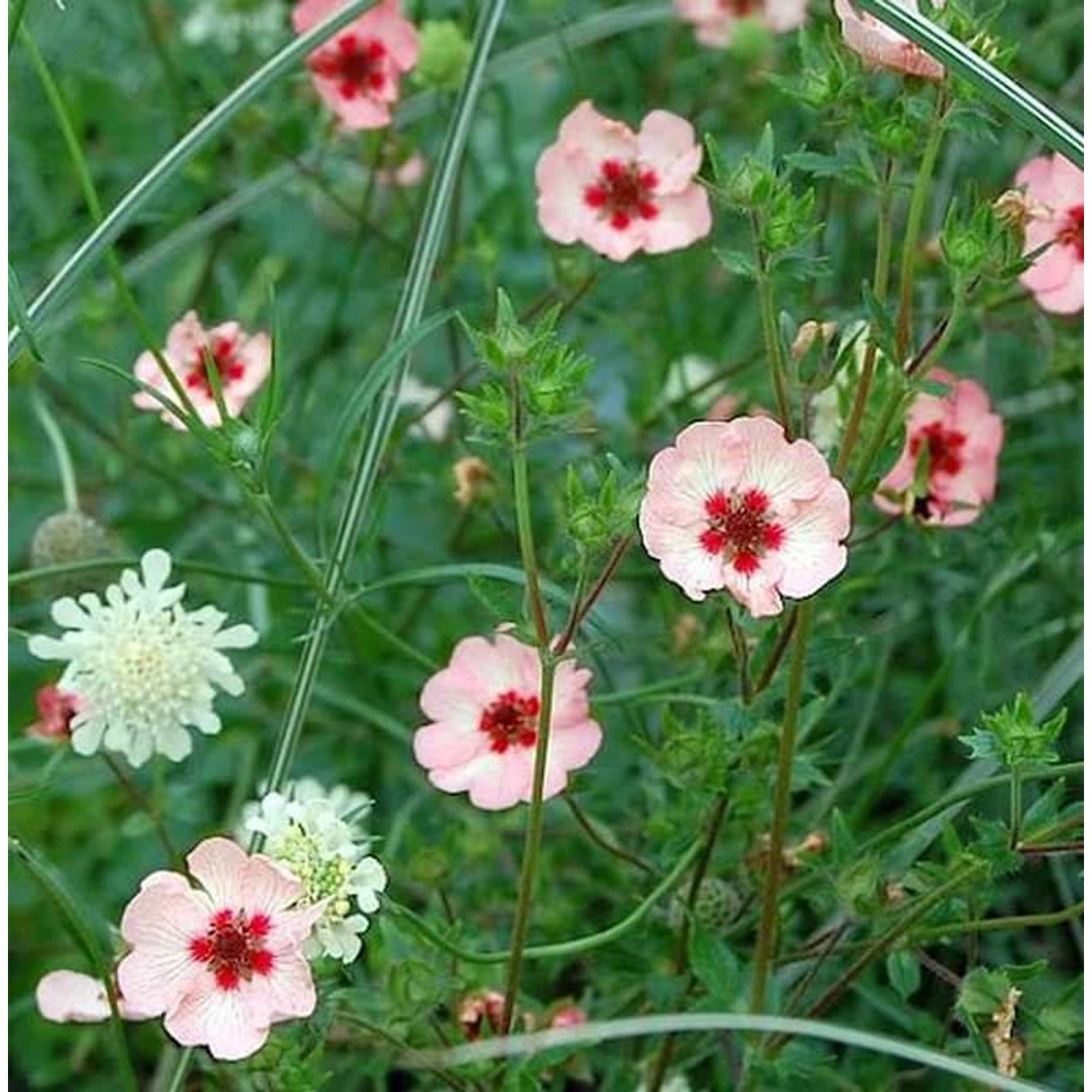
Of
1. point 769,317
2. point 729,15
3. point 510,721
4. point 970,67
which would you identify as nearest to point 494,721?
point 510,721

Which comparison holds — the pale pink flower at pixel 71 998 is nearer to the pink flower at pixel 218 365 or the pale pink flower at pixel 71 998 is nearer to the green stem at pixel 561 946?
the green stem at pixel 561 946

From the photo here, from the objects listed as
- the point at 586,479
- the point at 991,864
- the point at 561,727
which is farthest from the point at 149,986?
the point at 586,479

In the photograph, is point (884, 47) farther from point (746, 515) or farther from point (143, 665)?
point (143, 665)

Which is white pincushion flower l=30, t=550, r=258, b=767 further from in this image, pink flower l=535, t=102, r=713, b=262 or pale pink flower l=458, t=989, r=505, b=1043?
pink flower l=535, t=102, r=713, b=262

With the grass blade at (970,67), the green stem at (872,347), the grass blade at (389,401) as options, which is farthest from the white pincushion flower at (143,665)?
the grass blade at (970,67)

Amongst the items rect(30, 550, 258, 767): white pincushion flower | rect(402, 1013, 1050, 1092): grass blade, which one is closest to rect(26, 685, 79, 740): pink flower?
rect(30, 550, 258, 767): white pincushion flower

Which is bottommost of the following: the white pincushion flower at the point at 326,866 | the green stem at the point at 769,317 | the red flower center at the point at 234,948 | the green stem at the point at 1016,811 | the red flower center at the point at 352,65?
the red flower center at the point at 234,948
